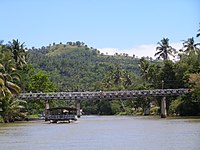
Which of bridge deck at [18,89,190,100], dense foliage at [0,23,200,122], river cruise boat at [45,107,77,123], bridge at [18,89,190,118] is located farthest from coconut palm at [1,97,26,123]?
bridge at [18,89,190,118]

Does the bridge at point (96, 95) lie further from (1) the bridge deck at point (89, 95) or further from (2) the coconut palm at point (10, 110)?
(2) the coconut palm at point (10, 110)

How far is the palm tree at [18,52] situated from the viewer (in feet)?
311

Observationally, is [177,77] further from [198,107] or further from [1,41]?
[1,41]

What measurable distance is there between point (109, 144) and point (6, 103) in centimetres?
4536

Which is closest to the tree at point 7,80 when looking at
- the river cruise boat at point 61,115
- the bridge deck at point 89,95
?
the bridge deck at point 89,95

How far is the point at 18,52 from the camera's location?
9531cm

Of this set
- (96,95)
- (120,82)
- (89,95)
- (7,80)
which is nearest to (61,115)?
(7,80)

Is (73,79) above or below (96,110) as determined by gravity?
above

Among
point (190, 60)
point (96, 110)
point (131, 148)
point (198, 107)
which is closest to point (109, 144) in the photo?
point (131, 148)

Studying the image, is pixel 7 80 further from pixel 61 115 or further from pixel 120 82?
pixel 120 82

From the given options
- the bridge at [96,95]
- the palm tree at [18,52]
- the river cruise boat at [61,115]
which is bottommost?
the river cruise boat at [61,115]

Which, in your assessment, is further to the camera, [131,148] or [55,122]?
[55,122]

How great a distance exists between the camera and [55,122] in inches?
2820

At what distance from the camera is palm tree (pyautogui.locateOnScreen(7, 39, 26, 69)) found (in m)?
94.8
